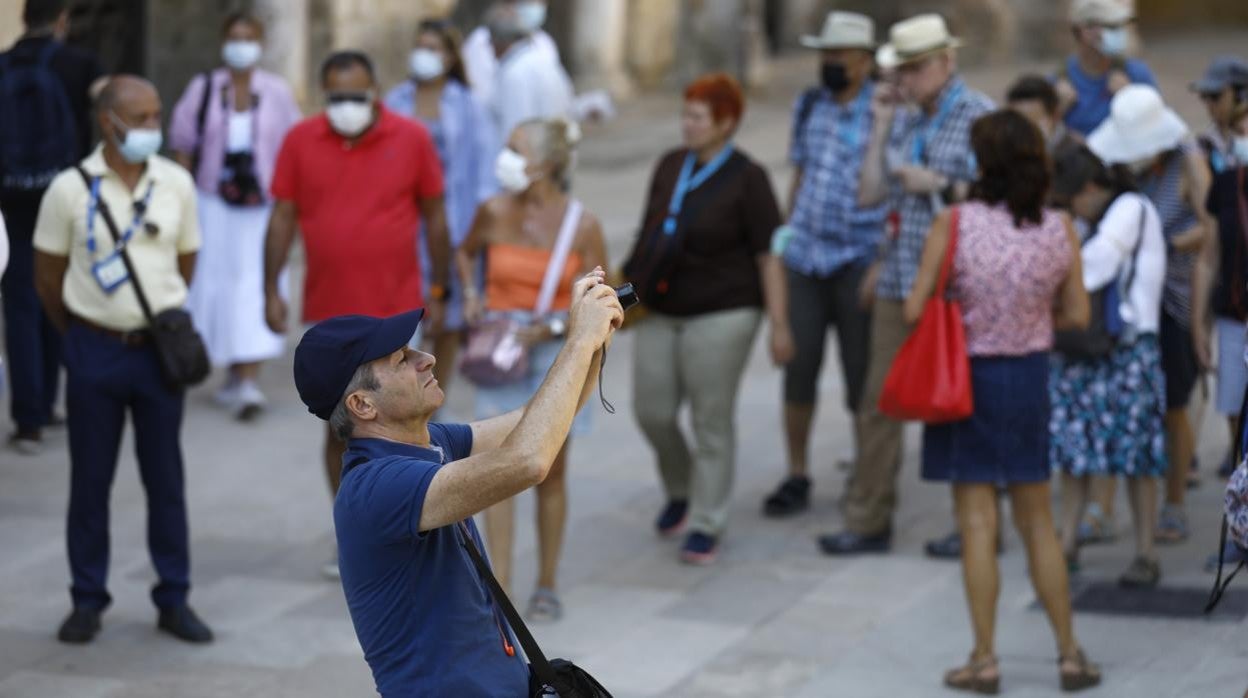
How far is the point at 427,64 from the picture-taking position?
9.05 metres

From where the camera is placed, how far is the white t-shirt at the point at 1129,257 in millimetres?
6898

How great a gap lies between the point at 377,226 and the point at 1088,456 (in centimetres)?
279

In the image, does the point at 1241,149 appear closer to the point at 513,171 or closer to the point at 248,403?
the point at 513,171

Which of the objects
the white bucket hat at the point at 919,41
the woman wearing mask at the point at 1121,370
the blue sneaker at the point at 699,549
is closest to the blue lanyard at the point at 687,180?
the white bucket hat at the point at 919,41

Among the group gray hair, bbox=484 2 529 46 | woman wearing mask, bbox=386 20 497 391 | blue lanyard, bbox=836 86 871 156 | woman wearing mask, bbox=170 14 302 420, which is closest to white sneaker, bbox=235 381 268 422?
woman wearing mask, bbox=170 14 302 420

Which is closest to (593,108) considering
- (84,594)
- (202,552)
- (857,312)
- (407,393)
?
(857,312)

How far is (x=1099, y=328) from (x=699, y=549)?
181 cm

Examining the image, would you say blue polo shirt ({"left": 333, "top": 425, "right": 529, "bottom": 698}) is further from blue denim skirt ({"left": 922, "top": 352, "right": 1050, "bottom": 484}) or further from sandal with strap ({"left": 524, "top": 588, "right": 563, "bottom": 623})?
sandal with strap ({"left": 524, "top": 588, "right": 563, "bottom": 623})

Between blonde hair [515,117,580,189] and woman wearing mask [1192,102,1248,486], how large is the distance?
237 centimetres

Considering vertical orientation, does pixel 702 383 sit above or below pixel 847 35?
below

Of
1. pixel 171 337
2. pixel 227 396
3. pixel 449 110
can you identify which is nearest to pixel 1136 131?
pixel 449 110

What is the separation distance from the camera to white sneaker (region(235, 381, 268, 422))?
959cm

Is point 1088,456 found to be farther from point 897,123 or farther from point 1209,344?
point 897,123

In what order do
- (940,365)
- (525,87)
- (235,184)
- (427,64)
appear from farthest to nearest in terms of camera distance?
(525,87), (235,184), (427,64), (940,365)
